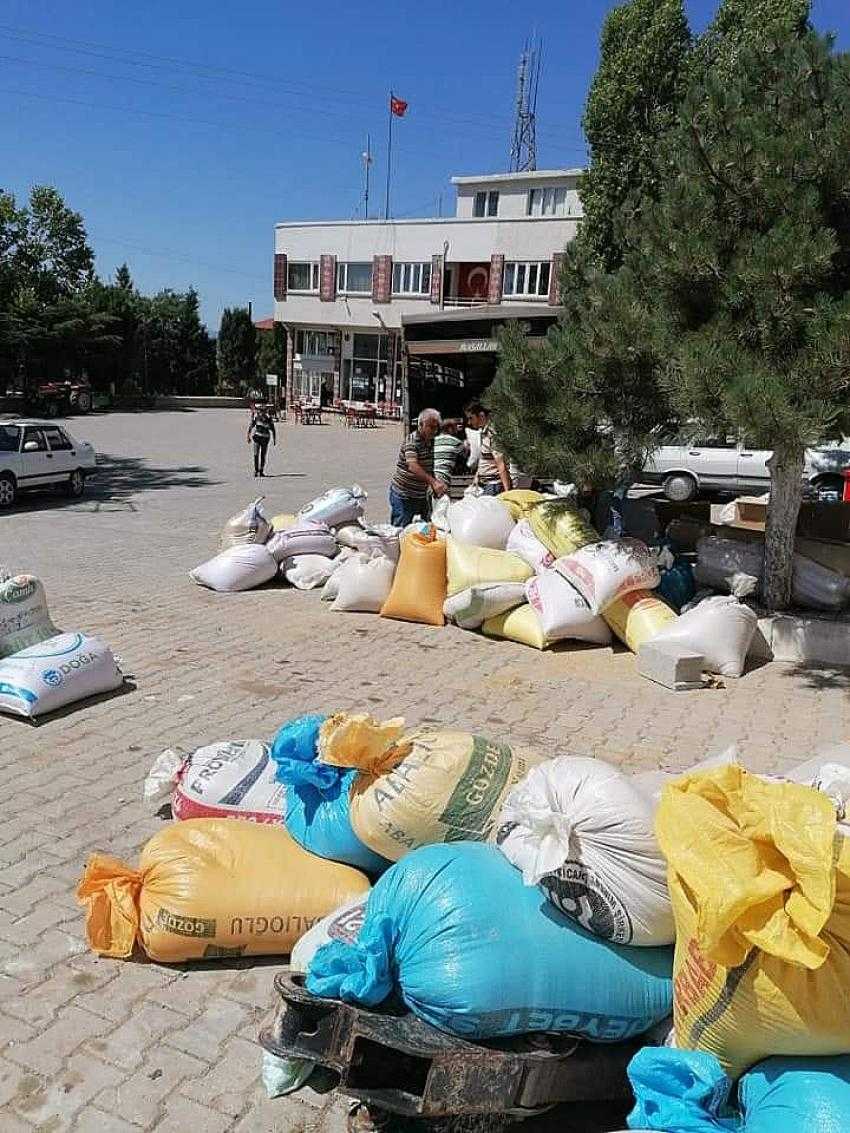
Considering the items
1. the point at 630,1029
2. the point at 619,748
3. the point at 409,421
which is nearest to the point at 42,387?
the point at 409,421

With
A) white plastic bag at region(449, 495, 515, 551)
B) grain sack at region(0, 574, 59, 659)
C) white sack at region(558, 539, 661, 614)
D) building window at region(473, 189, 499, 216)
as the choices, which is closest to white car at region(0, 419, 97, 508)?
white plastic bag at region(449, 495, 515, 551)

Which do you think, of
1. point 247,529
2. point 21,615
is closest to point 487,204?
point 247,529

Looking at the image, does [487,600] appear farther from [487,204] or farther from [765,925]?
[487,204]

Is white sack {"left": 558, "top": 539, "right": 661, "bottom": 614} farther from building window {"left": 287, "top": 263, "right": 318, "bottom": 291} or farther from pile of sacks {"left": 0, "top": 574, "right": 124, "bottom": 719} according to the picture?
building window {"left": 287, "top": 263, "right": 318, "bottom": 291}

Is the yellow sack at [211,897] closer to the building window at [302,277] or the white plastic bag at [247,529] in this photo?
the white plastic bag at [247,529]

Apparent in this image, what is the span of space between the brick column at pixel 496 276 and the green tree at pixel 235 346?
810 inches

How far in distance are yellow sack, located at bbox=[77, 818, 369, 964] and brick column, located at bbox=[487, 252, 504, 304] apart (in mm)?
30800

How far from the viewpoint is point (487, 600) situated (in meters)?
6.47

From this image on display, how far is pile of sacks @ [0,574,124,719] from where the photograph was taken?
4738mm

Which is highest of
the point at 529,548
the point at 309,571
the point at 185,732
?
the point at 529,548

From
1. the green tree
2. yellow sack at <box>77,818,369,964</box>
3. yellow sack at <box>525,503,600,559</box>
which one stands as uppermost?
the green tree

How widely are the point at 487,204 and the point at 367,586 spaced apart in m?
35.7

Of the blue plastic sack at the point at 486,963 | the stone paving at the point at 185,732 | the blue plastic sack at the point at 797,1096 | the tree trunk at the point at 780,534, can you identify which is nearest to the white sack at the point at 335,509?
the stone paving at the point at 185,732

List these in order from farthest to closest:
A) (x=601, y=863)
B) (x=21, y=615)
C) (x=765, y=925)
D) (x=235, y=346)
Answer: (x=235, y=346) → (x=21, y=615) → (x=601, y=863) → (x=765, y=925)
